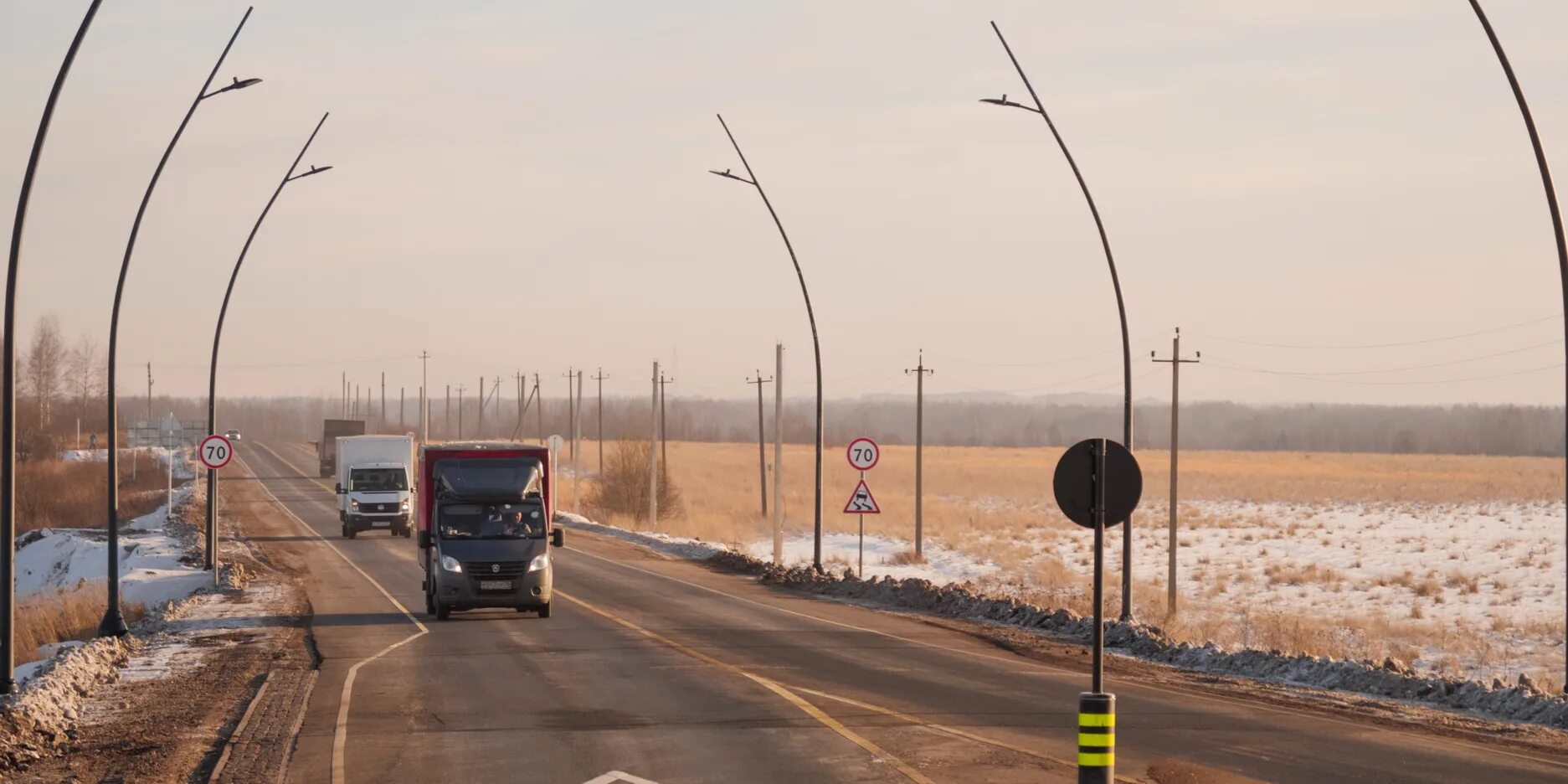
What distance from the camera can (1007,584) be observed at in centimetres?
4472

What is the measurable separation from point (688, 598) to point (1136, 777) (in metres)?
21.0

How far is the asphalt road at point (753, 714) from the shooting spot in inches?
535

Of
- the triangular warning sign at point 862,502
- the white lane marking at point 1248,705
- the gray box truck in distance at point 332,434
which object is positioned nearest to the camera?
the white lane marking at point 1248,705

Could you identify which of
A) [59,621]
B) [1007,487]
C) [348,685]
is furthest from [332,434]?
[348,685]

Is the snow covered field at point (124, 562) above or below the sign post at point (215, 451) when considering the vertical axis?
below

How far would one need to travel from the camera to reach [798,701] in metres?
17.8

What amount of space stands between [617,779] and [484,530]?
15075 mm

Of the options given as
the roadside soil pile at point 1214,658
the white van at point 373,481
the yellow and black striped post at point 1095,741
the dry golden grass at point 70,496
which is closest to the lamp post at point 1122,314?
the roadside soil pile at point 1214,658

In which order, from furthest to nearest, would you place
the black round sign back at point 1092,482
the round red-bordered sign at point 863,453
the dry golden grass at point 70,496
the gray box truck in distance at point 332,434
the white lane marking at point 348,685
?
the gray box truck in distance at point 332,434 < the dry golden grass at point 70,496 < the round red-bordered sign at point 863,453 < the white lane marking at point 348,685 < the black round sign back at point 1092,482

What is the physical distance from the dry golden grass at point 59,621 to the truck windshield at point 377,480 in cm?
1721

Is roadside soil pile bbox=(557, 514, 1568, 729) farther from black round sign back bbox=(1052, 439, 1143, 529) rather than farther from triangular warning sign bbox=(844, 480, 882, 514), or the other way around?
black round sign back bbox=(1052, 439, 1143, 529)

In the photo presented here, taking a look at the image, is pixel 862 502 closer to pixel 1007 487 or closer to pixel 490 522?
pixel 490 522

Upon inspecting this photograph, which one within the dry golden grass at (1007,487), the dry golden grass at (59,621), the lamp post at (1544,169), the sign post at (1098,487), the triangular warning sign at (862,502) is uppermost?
the lamp post at (1544,169)

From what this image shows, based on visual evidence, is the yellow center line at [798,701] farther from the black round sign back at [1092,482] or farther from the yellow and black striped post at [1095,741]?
the black round sign back at [1092,482]
